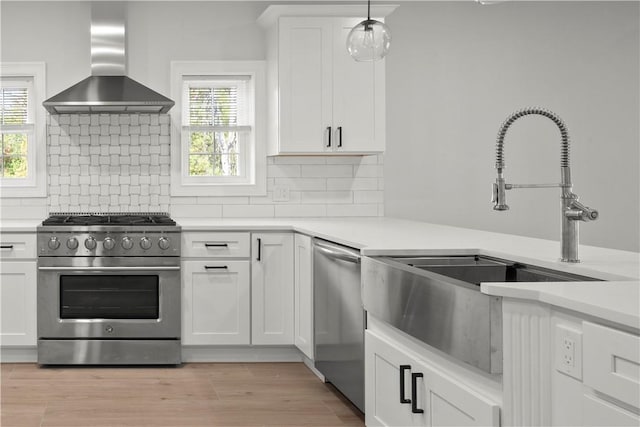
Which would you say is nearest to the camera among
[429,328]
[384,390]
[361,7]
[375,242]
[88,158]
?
[429,328]

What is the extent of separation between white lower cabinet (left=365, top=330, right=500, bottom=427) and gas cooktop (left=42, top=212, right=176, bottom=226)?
7.46ft

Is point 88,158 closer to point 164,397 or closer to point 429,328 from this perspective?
point 164,397

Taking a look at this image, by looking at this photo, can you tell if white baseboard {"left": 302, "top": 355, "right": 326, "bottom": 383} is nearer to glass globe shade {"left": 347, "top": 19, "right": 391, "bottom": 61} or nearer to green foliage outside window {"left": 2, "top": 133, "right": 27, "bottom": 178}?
glass globe shade {"left": 347, "top": 19, "right": 391, "bottom": 61}

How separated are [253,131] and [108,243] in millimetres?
1401

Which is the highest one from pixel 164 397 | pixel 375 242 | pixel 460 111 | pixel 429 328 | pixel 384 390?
pixel 460 111

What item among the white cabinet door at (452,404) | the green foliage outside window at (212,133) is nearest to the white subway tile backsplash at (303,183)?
the green foliage outside window at (212,133)

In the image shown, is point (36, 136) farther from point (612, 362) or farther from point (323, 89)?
point (612, 362)

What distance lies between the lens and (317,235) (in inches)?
173

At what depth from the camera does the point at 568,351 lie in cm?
179

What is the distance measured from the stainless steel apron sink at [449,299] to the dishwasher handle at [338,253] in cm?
33

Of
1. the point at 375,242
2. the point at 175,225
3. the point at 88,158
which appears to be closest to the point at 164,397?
the point at 175,225

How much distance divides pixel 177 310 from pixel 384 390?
2248mm

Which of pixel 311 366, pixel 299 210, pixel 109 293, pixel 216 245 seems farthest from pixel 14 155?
pixel 311 366

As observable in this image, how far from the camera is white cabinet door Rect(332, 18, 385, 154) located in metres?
5.32
